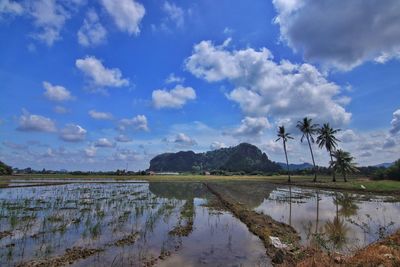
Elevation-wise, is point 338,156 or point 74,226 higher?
point 338,156

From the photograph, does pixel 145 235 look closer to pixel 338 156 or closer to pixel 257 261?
pixel 257 261

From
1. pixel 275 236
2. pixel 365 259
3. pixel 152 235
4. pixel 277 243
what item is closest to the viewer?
pixel 365 259

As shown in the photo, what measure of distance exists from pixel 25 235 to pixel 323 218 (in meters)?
15.8

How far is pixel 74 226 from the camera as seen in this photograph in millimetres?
15680

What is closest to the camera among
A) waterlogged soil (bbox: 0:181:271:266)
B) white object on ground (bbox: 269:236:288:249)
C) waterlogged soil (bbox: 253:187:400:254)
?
waterlogged soil (bbox: 0:181:271:266)

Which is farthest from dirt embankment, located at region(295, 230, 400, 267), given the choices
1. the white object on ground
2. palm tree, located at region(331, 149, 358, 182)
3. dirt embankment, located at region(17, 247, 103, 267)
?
palm tree, located at region(331, 149, 358, 182)

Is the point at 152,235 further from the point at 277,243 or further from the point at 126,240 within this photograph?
the point at 277,243

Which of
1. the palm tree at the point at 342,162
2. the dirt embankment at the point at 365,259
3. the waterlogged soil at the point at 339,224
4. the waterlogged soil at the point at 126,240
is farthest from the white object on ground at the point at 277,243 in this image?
the palm tree at the point at 342,162

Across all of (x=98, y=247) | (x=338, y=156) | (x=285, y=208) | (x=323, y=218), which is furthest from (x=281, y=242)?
(x=338, y=156)

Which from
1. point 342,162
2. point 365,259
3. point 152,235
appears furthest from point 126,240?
point 342,162

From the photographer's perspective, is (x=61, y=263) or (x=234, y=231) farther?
(x=234, y=231)

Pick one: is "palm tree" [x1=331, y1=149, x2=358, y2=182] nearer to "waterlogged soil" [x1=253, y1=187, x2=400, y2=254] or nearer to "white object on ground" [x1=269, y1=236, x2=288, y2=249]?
"waterlogged soil" [x1=253, y1=187, x2=400, y2=254]

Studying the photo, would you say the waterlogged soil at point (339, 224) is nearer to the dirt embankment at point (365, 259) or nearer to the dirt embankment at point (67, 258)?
the dirt embankment at point (365, 259)

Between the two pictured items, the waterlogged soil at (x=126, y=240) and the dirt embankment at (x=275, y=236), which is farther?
the waterlogged soil at (x=126, y=240)
